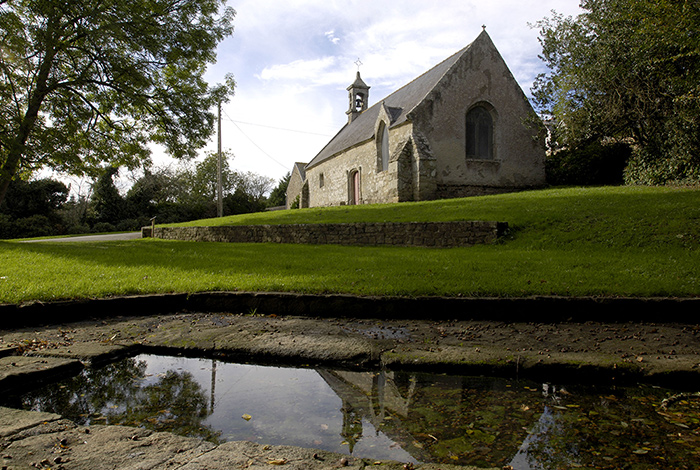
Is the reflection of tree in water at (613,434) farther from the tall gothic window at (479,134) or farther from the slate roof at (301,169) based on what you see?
the slate roof at (301,169)

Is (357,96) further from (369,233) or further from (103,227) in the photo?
(369,233)

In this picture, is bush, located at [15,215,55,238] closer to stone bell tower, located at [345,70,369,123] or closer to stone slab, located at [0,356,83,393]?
stone bell tower, located at [345,70,369,123]

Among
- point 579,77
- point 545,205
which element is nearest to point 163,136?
point 545,205

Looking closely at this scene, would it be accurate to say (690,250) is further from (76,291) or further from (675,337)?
(76,291)

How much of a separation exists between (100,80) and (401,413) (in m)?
18.7

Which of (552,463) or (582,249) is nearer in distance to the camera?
(552,463)

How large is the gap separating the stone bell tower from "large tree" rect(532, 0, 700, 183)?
1759cm

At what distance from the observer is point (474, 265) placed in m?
8.41

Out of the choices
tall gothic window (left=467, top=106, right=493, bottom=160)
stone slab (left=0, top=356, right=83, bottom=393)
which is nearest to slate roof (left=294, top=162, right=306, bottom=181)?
tall gothic window (left=467, top=106, right=493, bottom=160)

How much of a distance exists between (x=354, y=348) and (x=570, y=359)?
2069 millimetres

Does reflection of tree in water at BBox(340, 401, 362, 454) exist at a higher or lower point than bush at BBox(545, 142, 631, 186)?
lower

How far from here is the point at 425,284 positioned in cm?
681

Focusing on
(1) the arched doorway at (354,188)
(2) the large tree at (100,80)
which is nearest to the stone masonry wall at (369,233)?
(2) the large tree at (100,80)

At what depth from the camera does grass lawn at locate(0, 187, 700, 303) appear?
6613 millimetres
